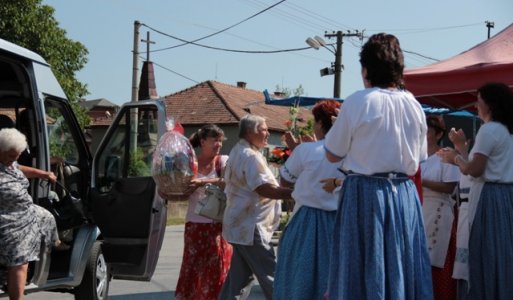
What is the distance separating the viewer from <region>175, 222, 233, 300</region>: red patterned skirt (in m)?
6.87

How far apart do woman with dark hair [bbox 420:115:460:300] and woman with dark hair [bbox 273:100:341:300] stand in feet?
3.70

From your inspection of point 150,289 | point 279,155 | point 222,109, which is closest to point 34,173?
point 150,289

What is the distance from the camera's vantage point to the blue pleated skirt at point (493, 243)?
541 cm


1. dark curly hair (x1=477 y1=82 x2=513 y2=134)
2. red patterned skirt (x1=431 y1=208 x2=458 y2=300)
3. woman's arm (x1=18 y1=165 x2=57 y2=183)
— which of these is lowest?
red patterned skirt (x1=431 y1=208 x2=458 y2=300)

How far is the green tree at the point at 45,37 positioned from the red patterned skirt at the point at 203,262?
21403 millimetres

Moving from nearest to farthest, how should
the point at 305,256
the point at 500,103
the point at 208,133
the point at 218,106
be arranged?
the point at 305,256 < the point at 500,103 < the point at 208,133 < the point at 218,106

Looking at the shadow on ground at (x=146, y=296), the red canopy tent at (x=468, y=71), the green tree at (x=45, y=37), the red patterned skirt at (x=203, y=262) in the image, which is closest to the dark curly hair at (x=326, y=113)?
the red canopy tent at (x=468, y=71)

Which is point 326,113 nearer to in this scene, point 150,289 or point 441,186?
point 441,186

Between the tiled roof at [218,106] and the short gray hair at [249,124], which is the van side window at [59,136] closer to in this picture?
the short gray hair at [249,124]

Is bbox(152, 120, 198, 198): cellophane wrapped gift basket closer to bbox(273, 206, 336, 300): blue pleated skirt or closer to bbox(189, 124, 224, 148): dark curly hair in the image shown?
bbox(189, 124, 224, 148): dark curly hair

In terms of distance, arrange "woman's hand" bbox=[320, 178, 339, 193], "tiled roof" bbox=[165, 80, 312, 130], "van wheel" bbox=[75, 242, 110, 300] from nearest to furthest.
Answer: "woman's hand" bbox=[320, 178, 339, 193]
"van wheel" bbox=[75, 242, 110, 300]
"tiled roof" bbox=[165, 80, 312, 130]

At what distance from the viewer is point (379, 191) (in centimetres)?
425

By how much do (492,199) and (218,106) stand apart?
42661 millimetres

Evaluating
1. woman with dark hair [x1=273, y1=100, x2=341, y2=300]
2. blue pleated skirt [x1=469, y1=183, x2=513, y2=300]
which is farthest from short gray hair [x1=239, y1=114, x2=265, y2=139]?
blue pleated skirt [x1=469, y1=183, x2=513, y2=300]
